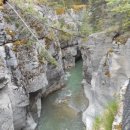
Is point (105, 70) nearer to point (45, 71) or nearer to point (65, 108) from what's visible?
point (45, 71)

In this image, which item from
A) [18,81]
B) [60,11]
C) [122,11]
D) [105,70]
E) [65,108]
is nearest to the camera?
[122,11]

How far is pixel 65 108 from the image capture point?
2111cm

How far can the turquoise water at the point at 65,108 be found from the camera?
18.5 meters

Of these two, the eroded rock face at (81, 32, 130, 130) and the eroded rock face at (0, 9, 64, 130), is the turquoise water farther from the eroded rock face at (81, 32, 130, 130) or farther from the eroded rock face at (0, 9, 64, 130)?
the eroded rock face at (0, 9, 64, 130)

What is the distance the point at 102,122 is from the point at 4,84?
970 centimetres

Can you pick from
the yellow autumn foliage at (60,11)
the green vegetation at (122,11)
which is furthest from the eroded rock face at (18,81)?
the yellow autumn foliage at (60,11)

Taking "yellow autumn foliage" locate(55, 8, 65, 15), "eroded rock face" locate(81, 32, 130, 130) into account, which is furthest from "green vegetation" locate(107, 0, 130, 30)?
"yellow autumn foliage" locate(55, 8, 65, 15)

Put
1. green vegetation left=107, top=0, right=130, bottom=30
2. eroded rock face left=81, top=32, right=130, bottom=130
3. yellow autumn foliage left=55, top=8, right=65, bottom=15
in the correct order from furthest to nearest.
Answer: yellow autumn foliage left=55, top=8, right=65, bottom=15 → eroded rock face left=81, top=32, right=130, bottom=130 → green vegetation left=107, top=0, right=130, bottom=30

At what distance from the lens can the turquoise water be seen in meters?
18.5

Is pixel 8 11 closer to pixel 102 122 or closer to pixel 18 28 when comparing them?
pixel 18 28

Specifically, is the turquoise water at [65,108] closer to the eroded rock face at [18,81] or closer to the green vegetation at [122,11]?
the eroded rock face at [18,81]

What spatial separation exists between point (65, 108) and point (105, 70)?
17.3 feet

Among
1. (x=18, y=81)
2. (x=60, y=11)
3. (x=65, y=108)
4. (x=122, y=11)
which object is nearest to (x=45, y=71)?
(x=18, y=81)

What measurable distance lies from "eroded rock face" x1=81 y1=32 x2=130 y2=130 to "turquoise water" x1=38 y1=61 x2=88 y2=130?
737 mm
